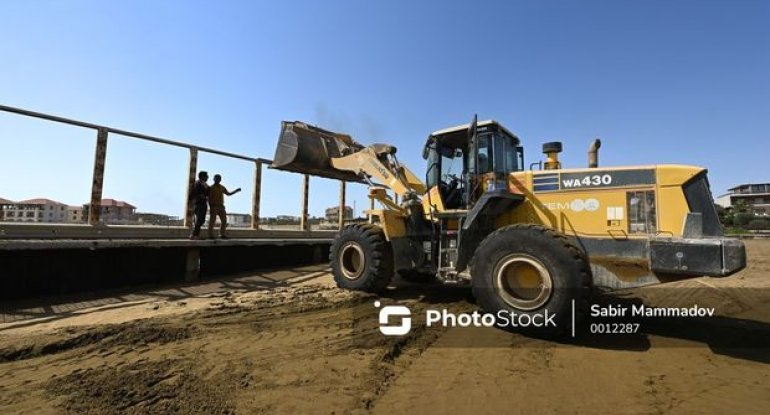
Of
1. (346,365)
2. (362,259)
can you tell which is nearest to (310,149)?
(362,259)

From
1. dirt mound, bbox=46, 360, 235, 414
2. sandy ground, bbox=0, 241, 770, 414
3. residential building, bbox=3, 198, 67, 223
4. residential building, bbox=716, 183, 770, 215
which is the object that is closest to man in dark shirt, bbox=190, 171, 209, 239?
residential building, bbox=3, 198, 67, 223

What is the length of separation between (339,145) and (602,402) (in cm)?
762

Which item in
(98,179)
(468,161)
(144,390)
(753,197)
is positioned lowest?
(144,390)

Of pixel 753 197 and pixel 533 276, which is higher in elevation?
pixel 753 197

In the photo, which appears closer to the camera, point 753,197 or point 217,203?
point 217,203

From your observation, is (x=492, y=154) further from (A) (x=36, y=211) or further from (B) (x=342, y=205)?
(B) (x=342, y=205)

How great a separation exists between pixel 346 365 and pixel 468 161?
14.7 ft

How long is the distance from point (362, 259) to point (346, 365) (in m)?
3.73

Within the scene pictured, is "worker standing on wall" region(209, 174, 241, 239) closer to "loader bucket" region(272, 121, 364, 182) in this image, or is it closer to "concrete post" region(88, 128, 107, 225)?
"loader bucket" region(272, 121, 364, 182)

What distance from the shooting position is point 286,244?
1215cm

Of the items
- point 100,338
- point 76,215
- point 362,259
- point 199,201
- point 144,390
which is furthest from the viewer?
point 199,201

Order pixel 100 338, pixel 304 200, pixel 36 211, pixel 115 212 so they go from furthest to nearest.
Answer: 1. pixel 304 200
2. pixel 115 212
3. pixel 36 211
4. pixel 100 338

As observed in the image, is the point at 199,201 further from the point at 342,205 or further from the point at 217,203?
the point at 342,205

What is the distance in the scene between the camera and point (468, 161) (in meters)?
7.60
